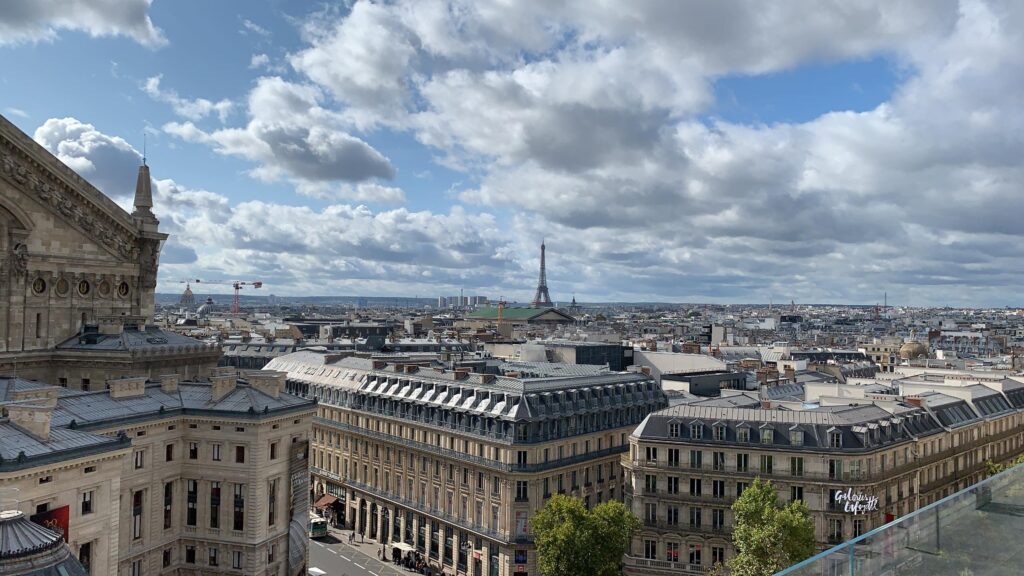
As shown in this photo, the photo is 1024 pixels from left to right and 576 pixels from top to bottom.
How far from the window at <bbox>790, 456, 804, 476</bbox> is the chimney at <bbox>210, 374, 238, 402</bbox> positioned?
44.3m

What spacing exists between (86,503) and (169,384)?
17.2 meters

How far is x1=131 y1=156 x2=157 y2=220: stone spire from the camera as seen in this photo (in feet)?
225

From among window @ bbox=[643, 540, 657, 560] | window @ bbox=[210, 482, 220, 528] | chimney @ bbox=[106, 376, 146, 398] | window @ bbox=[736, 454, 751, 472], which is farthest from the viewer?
window @ bbox=[643, 540, 657, 560]

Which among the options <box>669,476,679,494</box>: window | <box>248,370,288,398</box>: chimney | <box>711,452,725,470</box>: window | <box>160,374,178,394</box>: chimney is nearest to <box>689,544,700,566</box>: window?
<box>669,476,679,494</box>: window

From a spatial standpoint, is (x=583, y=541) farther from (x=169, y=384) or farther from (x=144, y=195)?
(x=144, y=195)

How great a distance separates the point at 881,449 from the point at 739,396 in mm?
19251

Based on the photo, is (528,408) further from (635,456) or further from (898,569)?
(898,569)

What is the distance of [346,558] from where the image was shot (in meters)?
82.2

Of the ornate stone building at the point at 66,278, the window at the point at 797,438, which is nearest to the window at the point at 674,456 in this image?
the window at the point at 797,438

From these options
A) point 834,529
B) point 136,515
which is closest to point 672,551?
point 834,529

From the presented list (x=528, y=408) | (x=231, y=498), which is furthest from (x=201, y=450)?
(x=528, y=408)

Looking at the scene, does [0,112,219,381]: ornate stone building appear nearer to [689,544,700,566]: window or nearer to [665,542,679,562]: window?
[665,542,679,562]: window

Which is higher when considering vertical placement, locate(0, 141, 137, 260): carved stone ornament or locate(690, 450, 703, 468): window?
locate(0, 141, 137, 260): carved stone ornament

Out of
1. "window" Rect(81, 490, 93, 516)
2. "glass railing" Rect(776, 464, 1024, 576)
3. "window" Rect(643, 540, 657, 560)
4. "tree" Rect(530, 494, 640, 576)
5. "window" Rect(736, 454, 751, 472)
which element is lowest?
"window" Rect(643, 540, 657, 560)
